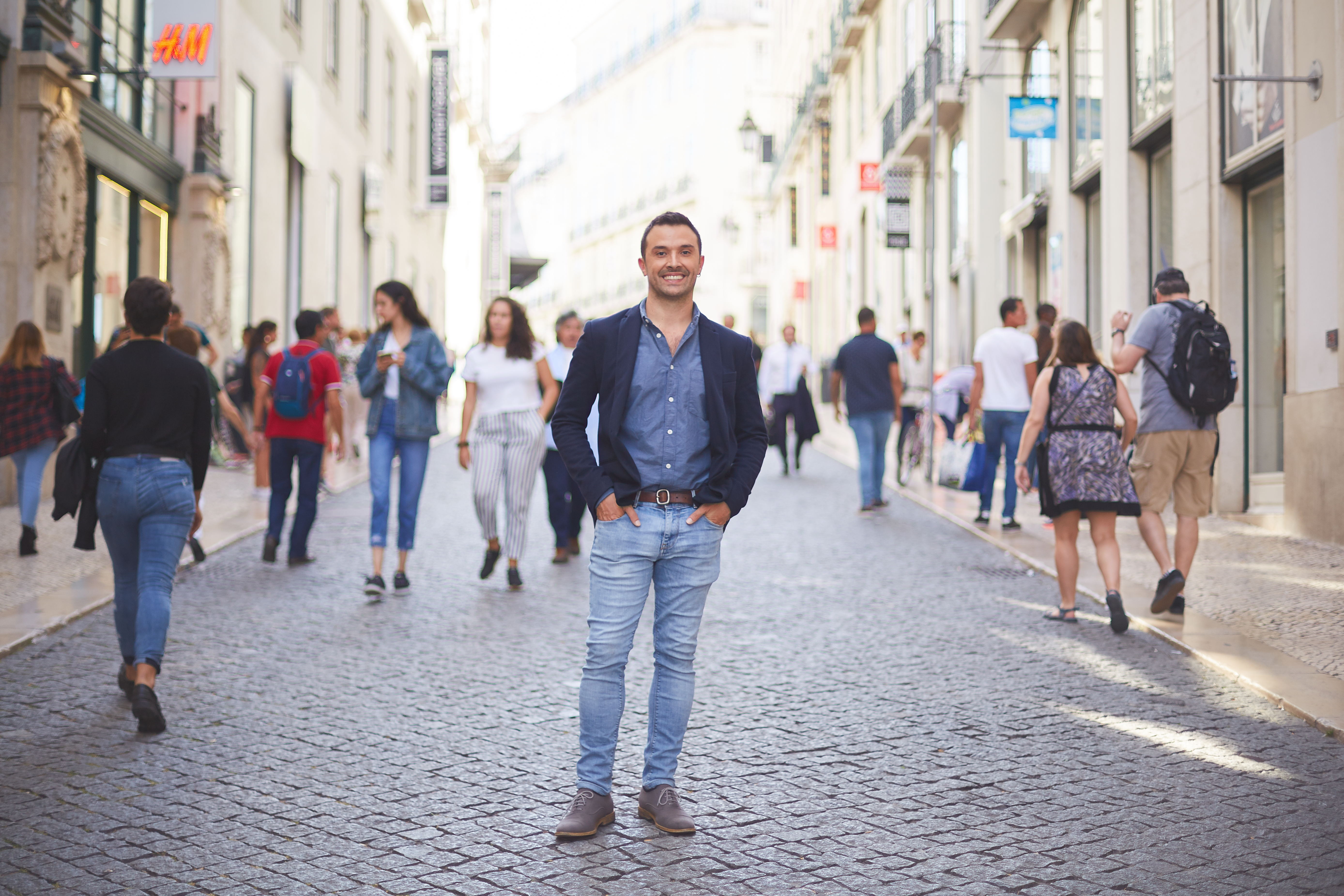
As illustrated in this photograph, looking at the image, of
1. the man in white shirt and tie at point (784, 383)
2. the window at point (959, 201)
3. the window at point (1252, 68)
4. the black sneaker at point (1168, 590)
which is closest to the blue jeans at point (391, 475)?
the black sneaker at point (1168, 590)

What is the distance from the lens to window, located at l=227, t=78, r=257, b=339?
21.7 m

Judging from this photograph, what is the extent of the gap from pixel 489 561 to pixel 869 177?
2127 centimetres

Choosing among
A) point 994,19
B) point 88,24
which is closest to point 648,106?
point 994,19

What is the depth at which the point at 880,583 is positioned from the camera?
9.30 meters

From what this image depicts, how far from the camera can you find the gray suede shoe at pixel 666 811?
4133 mm

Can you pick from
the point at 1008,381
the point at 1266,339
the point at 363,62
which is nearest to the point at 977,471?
the point at 1008,381

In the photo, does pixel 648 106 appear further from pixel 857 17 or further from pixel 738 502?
pixel 738 502

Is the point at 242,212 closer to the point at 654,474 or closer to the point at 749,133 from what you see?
the point at 749,133

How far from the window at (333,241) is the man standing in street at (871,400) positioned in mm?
17282

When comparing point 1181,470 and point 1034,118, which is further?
point 1034,118

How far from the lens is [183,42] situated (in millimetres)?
16953

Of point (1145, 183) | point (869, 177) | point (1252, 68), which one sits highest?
point (869, 177)

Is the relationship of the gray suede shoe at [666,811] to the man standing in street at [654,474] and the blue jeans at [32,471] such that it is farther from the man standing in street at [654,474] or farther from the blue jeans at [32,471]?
the blue jeans at [32,471]

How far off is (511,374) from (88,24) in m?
9.36
